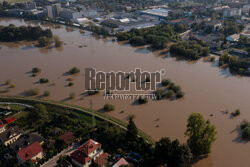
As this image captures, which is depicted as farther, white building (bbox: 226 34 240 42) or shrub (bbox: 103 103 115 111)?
white building (bbox: 226 34 240 42)

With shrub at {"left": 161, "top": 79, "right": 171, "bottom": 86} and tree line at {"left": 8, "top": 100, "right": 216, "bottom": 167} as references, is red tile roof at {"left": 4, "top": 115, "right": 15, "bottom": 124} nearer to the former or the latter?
tree line at {"left": 8, "top": 100, "right": 216, "bottom": 167}

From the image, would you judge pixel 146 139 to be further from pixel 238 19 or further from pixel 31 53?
pixel 238 19

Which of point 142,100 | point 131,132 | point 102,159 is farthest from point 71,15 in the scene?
point 102,159

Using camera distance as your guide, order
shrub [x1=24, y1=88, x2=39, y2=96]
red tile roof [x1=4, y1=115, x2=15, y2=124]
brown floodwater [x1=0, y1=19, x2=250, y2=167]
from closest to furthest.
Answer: brown floodwater [x1=0, y1=19, x2=250, y2=167] → red tile roof [x1=4, y1=115, x2=15, y2=124] → shrub [x1=24, y1=88, x2=39, y2=96]

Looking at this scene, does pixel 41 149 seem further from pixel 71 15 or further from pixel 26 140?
pixel 71 15

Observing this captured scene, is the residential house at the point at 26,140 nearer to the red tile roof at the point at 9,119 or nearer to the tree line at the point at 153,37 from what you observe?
the red tile roof at the point at 9,119

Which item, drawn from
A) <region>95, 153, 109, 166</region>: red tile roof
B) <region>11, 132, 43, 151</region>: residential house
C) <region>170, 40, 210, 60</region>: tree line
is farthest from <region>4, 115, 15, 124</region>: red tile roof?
<region>170, 40, 210, 60</region>: tree line
